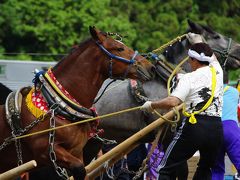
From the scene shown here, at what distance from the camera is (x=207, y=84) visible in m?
6.98

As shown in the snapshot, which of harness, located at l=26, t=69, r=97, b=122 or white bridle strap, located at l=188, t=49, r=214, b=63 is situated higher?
white bridle strap, located at l=188, t=49, r=214, b=63

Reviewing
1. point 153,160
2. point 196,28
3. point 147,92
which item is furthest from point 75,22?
point 153,160

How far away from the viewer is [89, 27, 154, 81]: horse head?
23.2ft

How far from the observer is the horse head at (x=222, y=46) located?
888cm

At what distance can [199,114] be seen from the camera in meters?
7.05

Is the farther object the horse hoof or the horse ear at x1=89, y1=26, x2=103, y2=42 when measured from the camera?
the horse ear at x1=89, y1=26, x2=103, y2=42

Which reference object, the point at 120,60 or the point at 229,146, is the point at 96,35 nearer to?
the point at 120,60

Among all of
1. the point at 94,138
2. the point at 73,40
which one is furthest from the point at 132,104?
the point at 73,40

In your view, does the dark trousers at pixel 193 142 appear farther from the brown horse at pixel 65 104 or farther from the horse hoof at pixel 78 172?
the horse hoof at pixel 78 172

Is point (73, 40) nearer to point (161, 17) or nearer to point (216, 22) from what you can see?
point (161, 17)

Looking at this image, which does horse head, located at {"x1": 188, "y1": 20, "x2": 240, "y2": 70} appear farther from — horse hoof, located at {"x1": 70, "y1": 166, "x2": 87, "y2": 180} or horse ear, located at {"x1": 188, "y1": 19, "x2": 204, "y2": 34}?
horse hoof, located at {"x1": 70, "y1": 166, "x2": 87, "y2": 180}

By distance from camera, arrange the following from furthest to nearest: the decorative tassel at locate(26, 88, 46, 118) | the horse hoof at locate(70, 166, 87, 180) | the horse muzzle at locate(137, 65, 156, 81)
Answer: the horse muzzle at locate(137, 65, 156, 81)
the decorative tassel at locate(26, 88, 46, 118)
the horse hoof at locate(70, 166, 87, 180)

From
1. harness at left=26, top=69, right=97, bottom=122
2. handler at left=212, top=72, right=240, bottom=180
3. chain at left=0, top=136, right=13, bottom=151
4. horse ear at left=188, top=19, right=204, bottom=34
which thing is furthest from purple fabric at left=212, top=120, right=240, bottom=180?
chain at left=0, top=136, right=13, bottom=151

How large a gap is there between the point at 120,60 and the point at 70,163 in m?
1.18
